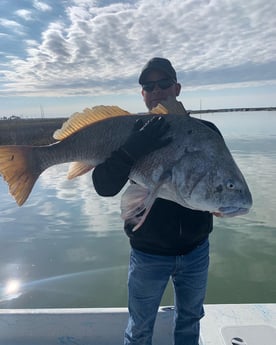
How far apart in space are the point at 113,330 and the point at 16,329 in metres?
1.22

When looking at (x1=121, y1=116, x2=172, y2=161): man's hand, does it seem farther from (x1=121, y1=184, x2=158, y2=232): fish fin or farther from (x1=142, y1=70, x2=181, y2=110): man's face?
(x1=142, y1=70, x2=181, y2=110): man's face

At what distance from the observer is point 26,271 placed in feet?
25.4

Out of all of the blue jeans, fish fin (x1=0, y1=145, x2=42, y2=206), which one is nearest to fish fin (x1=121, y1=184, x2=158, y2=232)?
the blue jeans

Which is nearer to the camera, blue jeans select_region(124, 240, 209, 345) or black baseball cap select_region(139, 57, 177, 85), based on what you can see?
blue jeans select_region(124, 240, 209, 345)

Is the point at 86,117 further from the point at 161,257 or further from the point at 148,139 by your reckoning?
the point at 161,257

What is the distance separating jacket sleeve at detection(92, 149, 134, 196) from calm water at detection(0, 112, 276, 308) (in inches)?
163

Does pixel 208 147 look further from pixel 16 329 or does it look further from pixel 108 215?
pixel 108 215

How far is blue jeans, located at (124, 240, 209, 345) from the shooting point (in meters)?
3.16

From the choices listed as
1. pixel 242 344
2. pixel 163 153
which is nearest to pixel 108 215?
pixel 242 344

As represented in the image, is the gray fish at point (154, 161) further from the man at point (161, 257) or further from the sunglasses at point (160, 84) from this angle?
the sunglasses at point (160, 84)

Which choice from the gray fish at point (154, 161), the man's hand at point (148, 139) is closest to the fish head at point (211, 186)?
the gray fish at point (154, 161)

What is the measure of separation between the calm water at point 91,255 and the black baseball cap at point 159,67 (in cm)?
448

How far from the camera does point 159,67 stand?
3.51m

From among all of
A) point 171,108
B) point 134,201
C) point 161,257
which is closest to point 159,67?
point 171,108
